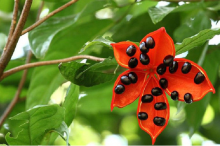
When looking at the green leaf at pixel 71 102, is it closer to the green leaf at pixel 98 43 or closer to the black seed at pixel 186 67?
the green leaf at pixel 98 43

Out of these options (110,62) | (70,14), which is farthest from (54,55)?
(110,62)

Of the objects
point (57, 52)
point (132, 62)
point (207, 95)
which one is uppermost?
point (132, 62)

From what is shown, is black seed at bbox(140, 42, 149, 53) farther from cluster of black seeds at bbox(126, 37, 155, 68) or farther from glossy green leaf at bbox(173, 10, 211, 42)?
glossy green leaf at bbox(173, 10, 211, 42)

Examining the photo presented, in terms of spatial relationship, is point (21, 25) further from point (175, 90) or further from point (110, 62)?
point (175, 90)

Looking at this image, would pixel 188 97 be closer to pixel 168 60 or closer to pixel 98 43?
pixel 168 60

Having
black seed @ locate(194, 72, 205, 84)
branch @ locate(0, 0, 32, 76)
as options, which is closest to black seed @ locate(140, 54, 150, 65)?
black seed @ locate(194, 72, 205, 84)

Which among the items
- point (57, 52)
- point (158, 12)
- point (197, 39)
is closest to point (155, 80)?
point (197, 39)
